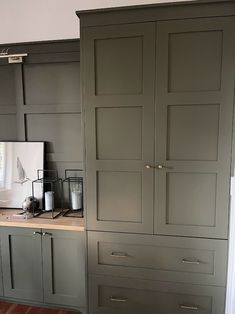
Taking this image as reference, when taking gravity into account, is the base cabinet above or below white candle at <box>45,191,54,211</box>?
below

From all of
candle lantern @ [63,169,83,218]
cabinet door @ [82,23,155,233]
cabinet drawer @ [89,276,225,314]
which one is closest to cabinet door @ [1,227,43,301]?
candle lantern @ [63,169,83,218]

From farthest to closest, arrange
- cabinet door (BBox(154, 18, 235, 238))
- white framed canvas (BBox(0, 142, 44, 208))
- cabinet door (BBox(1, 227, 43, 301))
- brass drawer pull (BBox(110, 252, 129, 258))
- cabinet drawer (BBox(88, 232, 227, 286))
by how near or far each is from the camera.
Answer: white framed canvas (BBox(0, 142, 44, 208))
cabinet door (BBox(1, 227, 43, 301))
brass drawer pull (BBox(110, 252, 129, 258))
cabinet drawer (BBox(88, 232, 227, 286))
cabinet door (BBox(154, 18, 235, 238))

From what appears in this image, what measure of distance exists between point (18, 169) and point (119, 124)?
1199 mm

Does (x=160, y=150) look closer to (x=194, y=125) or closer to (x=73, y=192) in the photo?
(x=194, y=125)

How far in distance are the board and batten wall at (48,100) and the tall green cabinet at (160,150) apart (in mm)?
590

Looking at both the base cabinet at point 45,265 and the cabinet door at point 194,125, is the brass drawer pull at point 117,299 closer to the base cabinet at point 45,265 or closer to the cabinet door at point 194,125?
the base cabinet at point 45,265

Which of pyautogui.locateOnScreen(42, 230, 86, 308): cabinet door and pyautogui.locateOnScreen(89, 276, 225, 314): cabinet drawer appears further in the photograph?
pyautogui.locateOnScreen(42, 230, 86, 308): cabinet door

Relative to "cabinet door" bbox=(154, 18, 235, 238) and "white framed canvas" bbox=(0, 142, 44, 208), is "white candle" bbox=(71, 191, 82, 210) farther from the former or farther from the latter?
"cabinet door" bbox=(154, 18, 235, 238)

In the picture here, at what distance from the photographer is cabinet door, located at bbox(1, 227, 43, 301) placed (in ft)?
7.00

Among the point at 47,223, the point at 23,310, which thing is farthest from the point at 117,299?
the point at 23,310

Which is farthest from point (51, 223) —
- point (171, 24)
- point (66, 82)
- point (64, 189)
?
point (171, 24)

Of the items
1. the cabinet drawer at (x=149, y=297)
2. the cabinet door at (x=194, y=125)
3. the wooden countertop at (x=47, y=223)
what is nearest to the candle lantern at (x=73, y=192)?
the wooden countertop at (x=47, y=223)

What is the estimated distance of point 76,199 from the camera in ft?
7.56

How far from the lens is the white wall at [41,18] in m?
2.25
